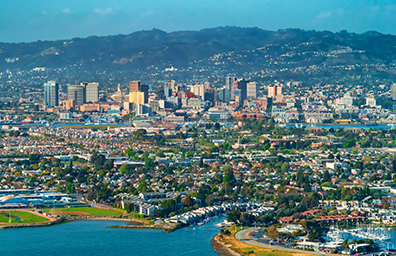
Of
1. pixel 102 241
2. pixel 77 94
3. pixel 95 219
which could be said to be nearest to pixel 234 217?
pixel 102 241

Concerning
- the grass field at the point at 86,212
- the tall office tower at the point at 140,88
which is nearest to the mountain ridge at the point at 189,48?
the tall office tower at the point at 140,88

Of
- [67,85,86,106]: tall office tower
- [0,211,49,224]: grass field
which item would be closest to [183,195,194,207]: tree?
[0,211,49,224]: grass field

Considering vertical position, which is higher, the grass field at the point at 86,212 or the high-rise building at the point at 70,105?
the high-rise building at the point at 70,105

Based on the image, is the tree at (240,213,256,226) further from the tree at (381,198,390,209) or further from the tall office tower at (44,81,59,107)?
the tall office tower at (44,81,59,107)

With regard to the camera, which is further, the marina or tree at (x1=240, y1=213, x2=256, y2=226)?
tree at (x1=240, y1=213, x2=256, y2=226)

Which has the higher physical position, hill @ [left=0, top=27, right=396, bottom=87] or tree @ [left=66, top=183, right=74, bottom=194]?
hill @ [left=0, top=27, right=396, bottom=87]

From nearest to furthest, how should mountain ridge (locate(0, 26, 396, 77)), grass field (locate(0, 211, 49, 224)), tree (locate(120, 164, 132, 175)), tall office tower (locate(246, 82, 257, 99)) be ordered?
grass field (locate(0, 211, 49, 224)), tree (locate(120, 164, 132, 175)), tall office tower (locate(246, 82, 257, 99)), mountain ridge (locate(0, 26, 396, 77))

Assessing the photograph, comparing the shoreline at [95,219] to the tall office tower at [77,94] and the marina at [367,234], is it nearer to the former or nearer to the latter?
the marina at [367,234]

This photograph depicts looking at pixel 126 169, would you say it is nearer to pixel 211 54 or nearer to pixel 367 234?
pixel 367 234

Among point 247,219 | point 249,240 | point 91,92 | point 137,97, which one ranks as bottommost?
point 249,240
